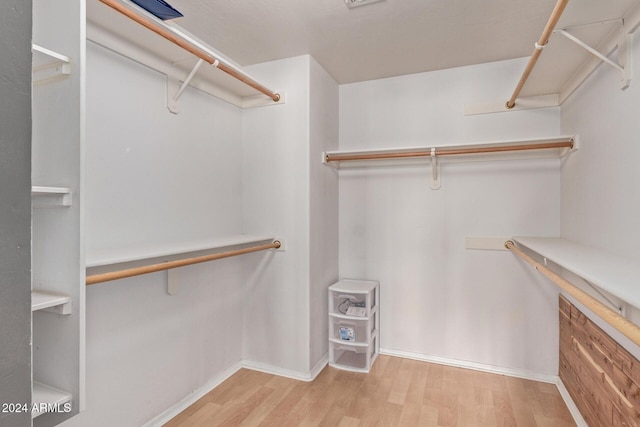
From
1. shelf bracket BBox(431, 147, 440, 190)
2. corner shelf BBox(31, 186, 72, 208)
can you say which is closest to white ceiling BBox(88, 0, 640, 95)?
shelf bracket BBox(431, 147, 440, 190)

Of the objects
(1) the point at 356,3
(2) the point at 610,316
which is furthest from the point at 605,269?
(1) the point at 356,3

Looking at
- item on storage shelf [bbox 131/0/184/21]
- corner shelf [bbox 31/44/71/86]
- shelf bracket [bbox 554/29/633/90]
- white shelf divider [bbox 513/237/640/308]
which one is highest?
item on storage shelf [bbox 131/0/184/21]

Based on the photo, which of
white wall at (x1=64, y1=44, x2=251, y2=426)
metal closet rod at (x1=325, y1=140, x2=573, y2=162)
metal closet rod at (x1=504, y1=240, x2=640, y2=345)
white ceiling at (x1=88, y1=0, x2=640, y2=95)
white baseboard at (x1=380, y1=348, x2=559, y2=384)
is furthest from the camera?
white baseboard at (x1=380, y1=348, x2=559, y2=384)

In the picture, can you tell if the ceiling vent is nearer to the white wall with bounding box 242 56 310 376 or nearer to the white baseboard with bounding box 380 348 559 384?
the white wall with bounding box 242 56 310 376

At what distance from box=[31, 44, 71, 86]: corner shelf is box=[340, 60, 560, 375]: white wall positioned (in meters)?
2.12

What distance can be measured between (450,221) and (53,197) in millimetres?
2417

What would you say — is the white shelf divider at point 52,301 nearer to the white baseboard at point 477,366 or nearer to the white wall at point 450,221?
the white wall at point 450,221

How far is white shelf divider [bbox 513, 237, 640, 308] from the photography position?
0.89 metres

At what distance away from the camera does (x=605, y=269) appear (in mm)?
1155

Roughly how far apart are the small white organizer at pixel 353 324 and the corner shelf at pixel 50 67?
6.78 feet

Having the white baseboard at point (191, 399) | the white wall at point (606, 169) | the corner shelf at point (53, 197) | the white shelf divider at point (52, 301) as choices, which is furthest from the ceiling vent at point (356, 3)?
the white baseboard at point (191, 399)

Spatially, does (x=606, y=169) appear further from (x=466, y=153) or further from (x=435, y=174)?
(x=435, y=174)

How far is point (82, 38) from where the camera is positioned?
1.08m

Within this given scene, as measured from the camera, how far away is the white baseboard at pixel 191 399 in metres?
1.88
